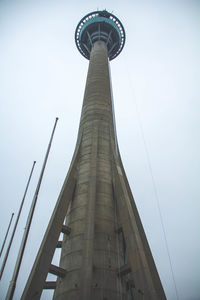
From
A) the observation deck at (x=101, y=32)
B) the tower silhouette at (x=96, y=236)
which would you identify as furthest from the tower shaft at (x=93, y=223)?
the observation deck at (x=101, y=32)

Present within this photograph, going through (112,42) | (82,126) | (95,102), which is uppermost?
(112,42)

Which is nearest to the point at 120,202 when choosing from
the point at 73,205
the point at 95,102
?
the point at 73,205

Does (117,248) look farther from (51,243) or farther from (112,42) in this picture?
(112,42)

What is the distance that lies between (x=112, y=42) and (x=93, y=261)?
103 ft

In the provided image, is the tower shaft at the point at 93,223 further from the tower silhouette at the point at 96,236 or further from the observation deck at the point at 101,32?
the observation deck at the point at 101,32

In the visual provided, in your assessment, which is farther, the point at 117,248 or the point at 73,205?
the point at 73,205

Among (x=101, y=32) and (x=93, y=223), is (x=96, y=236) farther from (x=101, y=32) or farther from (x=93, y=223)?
(x=101, y=32)

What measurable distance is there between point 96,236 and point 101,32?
2985 cm

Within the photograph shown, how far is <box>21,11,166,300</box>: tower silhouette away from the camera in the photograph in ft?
33.8

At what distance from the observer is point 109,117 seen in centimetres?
2041

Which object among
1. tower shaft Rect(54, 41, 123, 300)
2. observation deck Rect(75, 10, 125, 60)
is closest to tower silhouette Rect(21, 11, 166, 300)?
tower shaft Rect(54, 41, 123, 300)

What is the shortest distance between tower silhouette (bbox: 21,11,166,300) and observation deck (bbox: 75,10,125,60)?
18.4m

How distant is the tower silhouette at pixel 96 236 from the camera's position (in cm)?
1031

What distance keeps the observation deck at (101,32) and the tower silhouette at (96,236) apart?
18376mm
